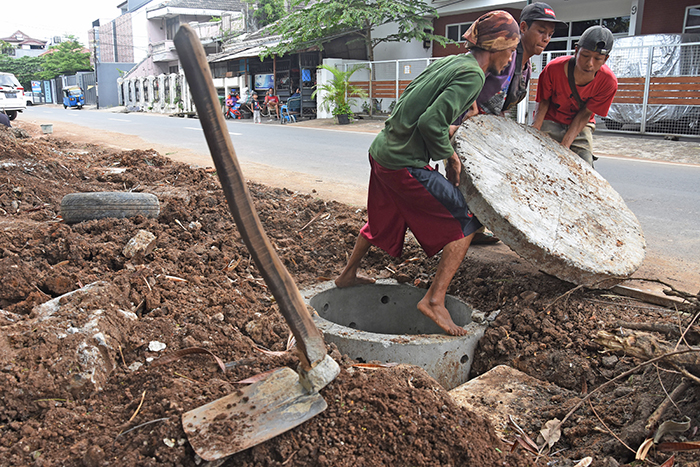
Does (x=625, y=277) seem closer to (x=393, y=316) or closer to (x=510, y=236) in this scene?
(x=510, y=236)

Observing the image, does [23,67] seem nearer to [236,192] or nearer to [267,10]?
[267,10]

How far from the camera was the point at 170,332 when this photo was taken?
2.59 metres

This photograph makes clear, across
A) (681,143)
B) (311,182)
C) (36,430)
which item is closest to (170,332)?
(36,430)

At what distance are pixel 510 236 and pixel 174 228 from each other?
8.14 ft

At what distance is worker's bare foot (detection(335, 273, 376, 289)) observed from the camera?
→ 11.8ft

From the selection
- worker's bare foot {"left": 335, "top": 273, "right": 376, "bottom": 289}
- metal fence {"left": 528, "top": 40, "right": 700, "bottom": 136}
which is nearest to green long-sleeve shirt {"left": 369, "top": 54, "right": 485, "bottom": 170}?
worker's bare foot {"left": 335, "top": 273, "right": 376, "bottom": 289}

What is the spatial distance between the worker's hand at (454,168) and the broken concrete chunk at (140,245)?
197 cm

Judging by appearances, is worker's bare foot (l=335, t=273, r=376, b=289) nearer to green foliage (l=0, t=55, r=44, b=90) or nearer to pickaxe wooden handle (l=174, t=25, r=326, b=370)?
pickaxe wooden handle (l=174, t=25, r=326, b=370)

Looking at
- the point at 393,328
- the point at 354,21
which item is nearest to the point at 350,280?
the point at 393,328

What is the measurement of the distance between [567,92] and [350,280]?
2220 millimetres

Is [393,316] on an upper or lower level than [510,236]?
lower

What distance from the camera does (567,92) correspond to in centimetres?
402

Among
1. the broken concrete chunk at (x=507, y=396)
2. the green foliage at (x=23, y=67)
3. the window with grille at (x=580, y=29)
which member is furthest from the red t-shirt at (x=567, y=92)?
the green foliage at (x=23, y=67)

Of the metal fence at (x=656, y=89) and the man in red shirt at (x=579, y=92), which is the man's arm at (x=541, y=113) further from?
the metal fence at (x=656, y=89)
